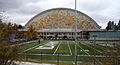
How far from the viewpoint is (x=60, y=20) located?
385ft

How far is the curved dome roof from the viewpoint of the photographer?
111688mm

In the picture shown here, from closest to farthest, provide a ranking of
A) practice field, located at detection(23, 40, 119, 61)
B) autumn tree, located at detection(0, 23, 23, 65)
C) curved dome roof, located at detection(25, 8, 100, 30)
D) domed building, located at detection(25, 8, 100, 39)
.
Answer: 1. autumn tree, located at detection(0, 23, 23, 65)
2. practice field, located at detection(23, 40, 119, 61)
3. domed building, located at detection(25, 8, 100, 39)
4. curved dome roof, located at detection(25, 8, 100, 30)

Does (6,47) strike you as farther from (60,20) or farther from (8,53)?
(60,20)

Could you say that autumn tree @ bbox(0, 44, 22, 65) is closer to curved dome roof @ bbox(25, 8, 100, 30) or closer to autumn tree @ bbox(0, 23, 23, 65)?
autumn tree @ bbox(0, 23, 23, 65)

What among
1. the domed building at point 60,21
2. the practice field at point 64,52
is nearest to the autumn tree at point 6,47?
the practice field at point 64,52

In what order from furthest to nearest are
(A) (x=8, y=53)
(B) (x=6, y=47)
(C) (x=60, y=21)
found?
(C) (x=60, y=21)
(B) (x=6, y=47)
(A) (x=8, y=53)

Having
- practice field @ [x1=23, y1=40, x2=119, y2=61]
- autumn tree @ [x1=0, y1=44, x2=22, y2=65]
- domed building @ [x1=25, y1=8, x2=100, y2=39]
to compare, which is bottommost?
practice field @ [x1=23, y1=40, x2=119, y2=61]

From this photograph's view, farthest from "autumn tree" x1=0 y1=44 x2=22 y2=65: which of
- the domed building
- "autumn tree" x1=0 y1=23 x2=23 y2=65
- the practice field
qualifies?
the domed building

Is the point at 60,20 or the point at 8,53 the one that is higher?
the point at 60,20

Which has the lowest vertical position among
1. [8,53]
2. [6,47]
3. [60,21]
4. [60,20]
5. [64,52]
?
[64,52]

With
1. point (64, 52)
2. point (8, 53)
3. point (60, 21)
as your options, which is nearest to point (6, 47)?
point (8, 53)

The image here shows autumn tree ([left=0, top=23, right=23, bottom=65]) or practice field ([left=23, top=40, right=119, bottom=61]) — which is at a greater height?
autumn tree ([left=0, top=23, right=23, bottom=65])

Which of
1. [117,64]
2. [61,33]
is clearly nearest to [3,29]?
[117,64]

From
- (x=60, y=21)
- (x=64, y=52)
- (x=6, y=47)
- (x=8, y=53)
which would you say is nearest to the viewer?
(x=8, y=53)
